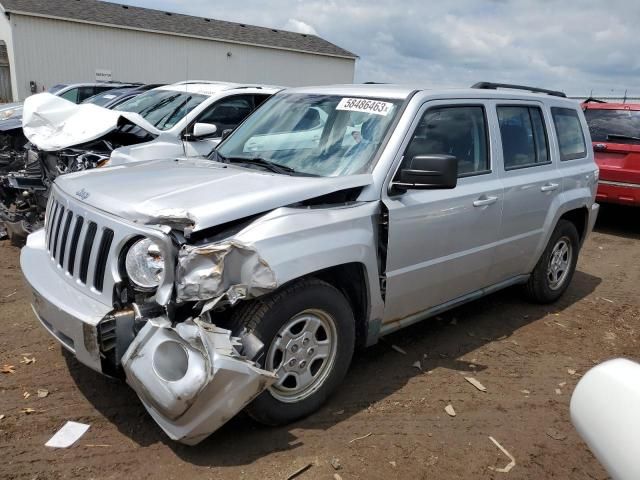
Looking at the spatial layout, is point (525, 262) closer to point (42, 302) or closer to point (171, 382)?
point (171, 382)

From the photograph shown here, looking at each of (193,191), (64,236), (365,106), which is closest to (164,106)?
A: (365,106)

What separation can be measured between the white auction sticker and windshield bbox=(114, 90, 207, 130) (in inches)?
147

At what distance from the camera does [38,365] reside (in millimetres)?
3756

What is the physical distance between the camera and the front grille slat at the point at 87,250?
299 cm

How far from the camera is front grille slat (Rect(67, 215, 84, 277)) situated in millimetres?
3119

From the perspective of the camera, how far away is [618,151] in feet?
28.1

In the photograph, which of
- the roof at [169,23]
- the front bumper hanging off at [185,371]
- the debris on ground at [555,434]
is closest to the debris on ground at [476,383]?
the debris on ground at [555,434]

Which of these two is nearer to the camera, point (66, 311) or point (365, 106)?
point (66, 311)

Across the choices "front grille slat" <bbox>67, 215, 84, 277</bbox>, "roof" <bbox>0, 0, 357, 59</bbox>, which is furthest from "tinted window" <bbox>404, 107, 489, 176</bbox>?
"roof" <bbox>0, 0, 357, 59</bbox>

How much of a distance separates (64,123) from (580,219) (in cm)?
566

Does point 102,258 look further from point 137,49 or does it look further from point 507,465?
point 137,49

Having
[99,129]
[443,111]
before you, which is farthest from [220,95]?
[443,111]

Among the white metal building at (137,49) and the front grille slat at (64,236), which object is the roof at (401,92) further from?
the white metal building at (137,49)

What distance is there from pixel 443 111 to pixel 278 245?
1.82 m
